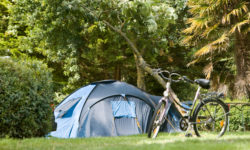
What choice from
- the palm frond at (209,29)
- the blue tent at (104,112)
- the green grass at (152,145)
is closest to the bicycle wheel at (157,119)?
the green grass at (152,145)

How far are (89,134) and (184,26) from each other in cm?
780

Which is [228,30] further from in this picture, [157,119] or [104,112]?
[157,119]

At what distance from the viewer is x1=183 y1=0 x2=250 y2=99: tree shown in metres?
8.96

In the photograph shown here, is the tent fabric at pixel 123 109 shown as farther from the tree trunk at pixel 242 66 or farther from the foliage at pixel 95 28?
the tree trunk at pixel 242 66

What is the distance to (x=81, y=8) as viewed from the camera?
9398 mm

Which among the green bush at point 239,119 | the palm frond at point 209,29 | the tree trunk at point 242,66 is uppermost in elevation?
the palm frond at point 209,29

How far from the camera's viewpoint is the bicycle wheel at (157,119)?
4.62 meters

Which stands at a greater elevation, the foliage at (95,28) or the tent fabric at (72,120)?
the foliage at (95,28)

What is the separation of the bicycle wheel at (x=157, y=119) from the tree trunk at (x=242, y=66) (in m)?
5.18

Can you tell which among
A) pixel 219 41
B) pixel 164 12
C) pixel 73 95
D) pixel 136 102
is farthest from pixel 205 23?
pixel 73 95

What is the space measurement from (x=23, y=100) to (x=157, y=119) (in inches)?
92.4

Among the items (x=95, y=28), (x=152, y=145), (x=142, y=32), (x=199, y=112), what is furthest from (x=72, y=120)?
(x=152, y=145)

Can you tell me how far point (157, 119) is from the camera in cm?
474

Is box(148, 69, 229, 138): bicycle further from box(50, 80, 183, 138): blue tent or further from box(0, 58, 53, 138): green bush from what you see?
box(50, 80, 183, 138): blue tent
